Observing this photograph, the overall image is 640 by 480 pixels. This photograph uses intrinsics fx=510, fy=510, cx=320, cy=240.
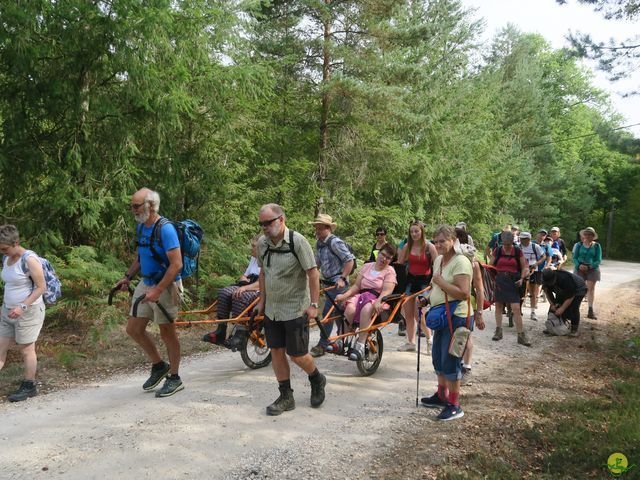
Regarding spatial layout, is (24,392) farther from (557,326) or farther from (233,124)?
(557,326)

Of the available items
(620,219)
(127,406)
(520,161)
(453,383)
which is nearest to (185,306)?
(127,406)

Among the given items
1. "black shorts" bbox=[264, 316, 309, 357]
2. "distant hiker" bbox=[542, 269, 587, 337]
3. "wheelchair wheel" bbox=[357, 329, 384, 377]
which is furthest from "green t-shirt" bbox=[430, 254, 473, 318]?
"distant hiker" bbox=[542, 269, 587, 337]

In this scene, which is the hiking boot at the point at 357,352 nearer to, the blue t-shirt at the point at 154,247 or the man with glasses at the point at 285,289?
the man with glasses at the point at 285,289

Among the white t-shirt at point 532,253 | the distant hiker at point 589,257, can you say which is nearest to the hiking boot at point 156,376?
Result: the white t-shirt at point 532,253

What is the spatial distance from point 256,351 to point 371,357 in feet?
5.12

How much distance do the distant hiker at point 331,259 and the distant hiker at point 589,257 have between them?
7524 mm

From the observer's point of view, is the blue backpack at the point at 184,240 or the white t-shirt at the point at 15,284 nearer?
the blue backpack at the point at 184,240

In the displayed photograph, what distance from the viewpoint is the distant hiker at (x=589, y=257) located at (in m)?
12.0

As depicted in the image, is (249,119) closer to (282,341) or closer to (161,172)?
(161,172)

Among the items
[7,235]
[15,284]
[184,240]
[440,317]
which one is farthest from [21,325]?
[440,317]

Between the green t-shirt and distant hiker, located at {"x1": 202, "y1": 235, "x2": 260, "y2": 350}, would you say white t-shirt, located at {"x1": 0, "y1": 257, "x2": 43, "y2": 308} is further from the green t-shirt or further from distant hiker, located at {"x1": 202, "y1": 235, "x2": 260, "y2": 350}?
the green t-shirt

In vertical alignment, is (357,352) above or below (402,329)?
above

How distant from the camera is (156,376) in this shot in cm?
587

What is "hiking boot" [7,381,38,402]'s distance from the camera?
5504 mm
